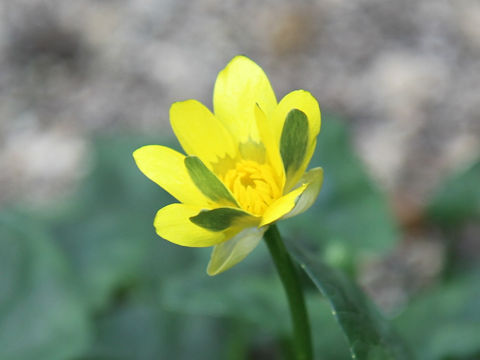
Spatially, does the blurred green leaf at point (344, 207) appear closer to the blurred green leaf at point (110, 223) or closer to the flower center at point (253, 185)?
the blurred green leaf at point (110, 223)

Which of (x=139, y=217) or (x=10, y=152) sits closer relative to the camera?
(x=139, y=217)

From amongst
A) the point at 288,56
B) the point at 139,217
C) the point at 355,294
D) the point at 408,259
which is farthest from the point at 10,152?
the point at 355,294

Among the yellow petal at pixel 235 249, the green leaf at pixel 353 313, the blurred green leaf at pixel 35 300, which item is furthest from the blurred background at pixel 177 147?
the yellow petal at pixel 235 249

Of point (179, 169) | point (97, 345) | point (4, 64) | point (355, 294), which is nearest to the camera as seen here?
point (179, 169)

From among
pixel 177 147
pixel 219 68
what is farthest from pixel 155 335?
pixel 219 68

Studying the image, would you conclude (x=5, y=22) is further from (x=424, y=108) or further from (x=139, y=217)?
(x=424, y=108)

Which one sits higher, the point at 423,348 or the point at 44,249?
the point at 44,249

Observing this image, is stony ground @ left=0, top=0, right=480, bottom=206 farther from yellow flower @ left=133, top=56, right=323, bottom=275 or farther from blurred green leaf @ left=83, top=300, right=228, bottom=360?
yellow flower @ left=133, top=56, right=323, bottom=275
